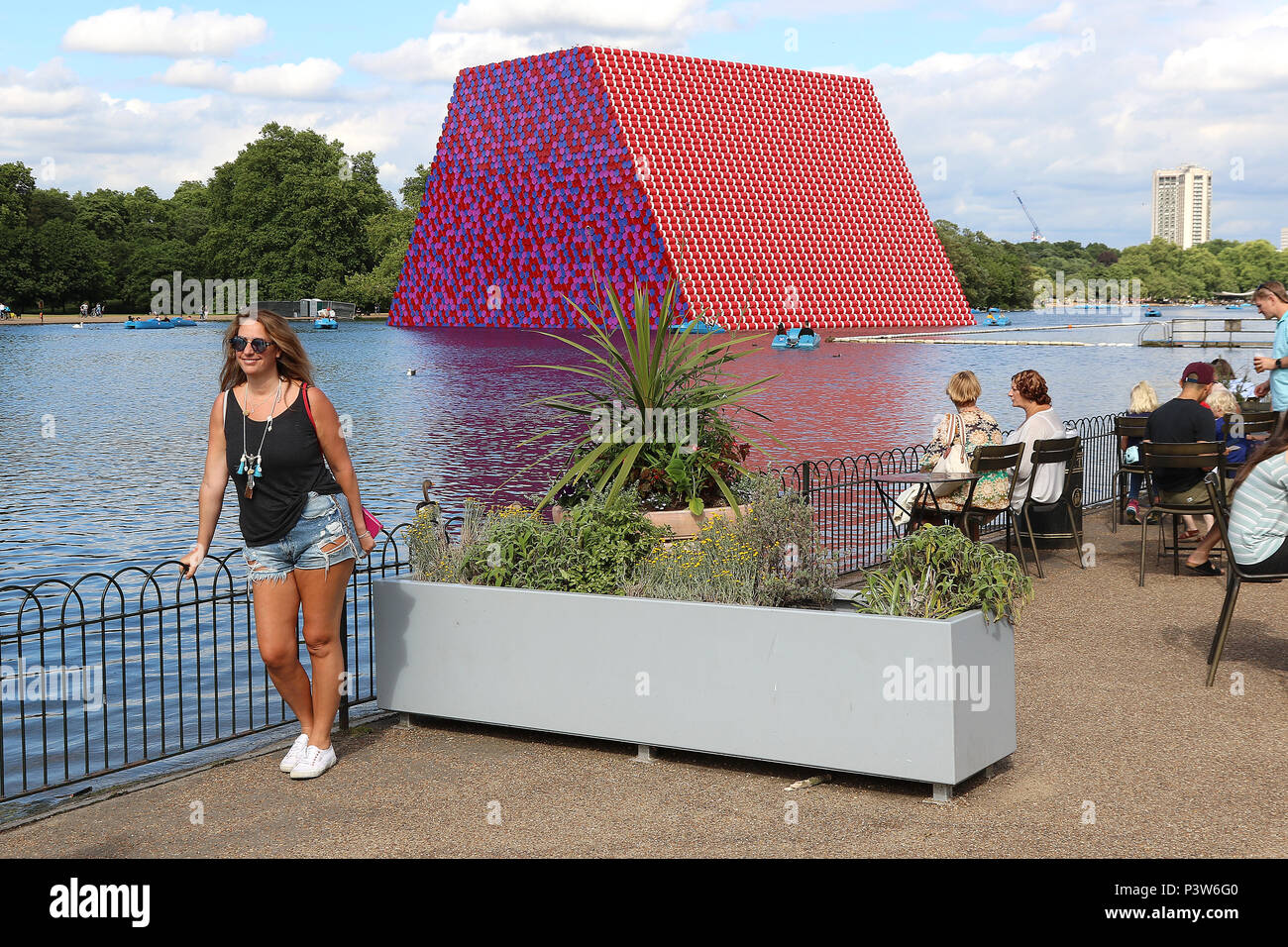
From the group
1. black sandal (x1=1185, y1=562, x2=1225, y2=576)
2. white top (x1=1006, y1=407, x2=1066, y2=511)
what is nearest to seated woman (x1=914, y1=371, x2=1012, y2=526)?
white top (x1=1006, y1=407, x2=1066, y2=511)

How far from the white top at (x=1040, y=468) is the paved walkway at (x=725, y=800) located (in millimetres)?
3079

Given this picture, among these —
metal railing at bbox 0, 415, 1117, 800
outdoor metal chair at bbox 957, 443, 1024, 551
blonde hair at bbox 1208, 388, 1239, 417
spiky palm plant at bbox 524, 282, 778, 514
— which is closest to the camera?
metal railing at bbox 0, 415, 1117, 800

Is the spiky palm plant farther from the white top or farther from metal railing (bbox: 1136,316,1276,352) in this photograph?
metal railing (bbox: 1136,316,1276,352)

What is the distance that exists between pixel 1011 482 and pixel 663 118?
64049mm

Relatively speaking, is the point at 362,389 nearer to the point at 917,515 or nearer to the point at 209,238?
the point at 917,515

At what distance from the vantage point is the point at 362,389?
114 feet

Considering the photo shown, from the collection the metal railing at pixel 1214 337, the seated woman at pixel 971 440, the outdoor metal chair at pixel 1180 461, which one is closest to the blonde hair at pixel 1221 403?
the outdoor metal chair at pixel 1180 461

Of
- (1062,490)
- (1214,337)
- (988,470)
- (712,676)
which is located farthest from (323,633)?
(1214,337)

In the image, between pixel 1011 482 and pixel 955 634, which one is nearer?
pixel 955 634

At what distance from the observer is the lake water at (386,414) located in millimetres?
15359

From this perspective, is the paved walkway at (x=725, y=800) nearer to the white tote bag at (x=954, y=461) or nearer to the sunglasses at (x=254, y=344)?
the sunglasses at (x=254, y=344)

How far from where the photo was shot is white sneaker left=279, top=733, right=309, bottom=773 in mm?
5402

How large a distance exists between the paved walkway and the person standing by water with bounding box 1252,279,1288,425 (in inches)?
128
